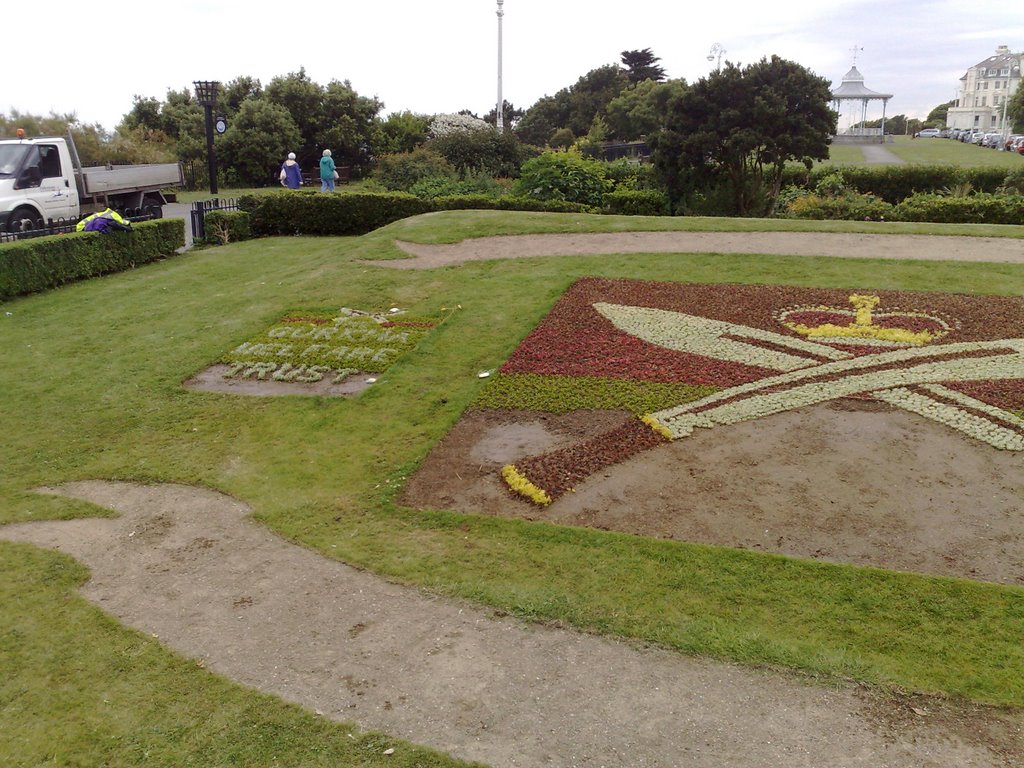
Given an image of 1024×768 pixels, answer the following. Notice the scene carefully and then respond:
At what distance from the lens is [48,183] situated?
19234 mm

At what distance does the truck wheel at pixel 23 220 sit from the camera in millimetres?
18236

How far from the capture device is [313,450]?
Answer: 326 inches

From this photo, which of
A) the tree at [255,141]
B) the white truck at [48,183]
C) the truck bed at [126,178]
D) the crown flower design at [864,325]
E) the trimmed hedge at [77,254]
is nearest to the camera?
the crown flower design at [864,325]

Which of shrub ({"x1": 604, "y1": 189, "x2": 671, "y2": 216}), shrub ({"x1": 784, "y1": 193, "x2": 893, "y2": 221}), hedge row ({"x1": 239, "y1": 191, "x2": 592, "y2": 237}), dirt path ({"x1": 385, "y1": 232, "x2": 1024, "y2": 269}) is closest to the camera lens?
dirt path ({"x1": 385, "y1": 232, "x2": 1024, "y2": 269})

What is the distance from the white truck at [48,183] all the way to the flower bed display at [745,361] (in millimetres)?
13707

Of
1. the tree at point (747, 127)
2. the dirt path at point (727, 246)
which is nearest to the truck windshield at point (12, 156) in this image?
the dirt path at point (727, 246)

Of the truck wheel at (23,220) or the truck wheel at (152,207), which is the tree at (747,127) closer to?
the truck wheel at (152,207)

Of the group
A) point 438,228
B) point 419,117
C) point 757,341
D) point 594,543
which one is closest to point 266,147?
point 419,117

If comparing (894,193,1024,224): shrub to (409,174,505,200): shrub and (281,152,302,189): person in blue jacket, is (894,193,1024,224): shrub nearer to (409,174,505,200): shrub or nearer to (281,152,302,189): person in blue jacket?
(409,174,505,200): shrub

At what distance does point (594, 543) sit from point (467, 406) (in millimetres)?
3231

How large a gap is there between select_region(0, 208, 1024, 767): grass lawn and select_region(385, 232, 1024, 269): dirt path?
1138 millimetres

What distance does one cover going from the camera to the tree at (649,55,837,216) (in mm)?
23000

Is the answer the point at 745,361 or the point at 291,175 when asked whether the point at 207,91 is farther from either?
the point at 745,361

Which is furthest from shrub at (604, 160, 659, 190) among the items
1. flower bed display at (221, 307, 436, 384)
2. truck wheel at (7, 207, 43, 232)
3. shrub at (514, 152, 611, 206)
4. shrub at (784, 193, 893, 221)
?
truck wheel at (7, 207, 43, 232)
